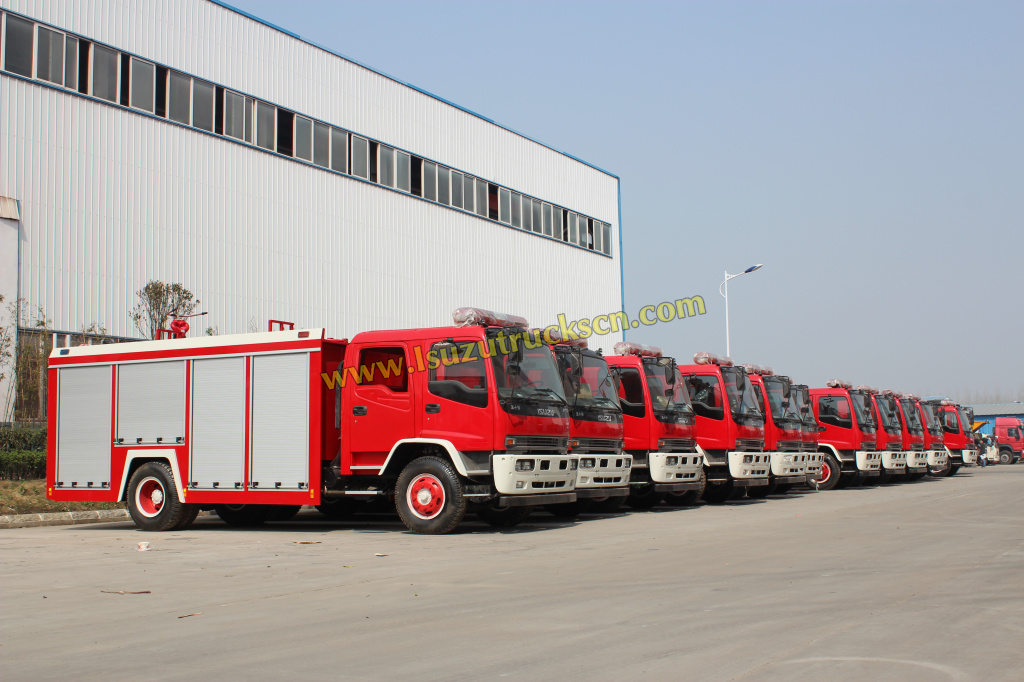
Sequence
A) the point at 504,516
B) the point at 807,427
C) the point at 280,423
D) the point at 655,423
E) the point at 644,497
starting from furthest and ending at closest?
the point at 807,427
the point at 644,497
the point at 655,423
the point at 504,516
the point at 280,423

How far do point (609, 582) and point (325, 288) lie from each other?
22.9m

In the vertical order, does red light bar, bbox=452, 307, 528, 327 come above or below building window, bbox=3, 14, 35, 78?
below

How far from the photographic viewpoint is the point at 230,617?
670 centimetres

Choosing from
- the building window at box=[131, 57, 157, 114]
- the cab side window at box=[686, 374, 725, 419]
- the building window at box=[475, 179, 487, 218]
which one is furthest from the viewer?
the building window at box=[475, 179, 487, 218]

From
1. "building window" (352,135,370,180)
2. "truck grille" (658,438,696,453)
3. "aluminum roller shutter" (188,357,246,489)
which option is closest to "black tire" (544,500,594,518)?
"truck grille" (658,438,696,453)

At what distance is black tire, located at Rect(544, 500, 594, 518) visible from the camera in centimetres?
1605

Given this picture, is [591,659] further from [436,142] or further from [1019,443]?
[1019,443]

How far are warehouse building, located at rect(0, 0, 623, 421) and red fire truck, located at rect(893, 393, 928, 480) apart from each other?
14516mm

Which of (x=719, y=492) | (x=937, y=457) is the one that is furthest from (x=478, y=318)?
(x=937, y=457)

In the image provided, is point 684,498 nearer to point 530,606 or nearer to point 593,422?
point 593,422

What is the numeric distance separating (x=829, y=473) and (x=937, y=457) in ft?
24.9

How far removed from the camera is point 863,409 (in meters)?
25.0

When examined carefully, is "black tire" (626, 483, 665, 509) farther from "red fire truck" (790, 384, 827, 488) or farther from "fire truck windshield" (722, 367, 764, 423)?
"red fire truck" (790, 384, 827, 488)

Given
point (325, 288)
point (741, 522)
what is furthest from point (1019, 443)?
point (741, 522)
